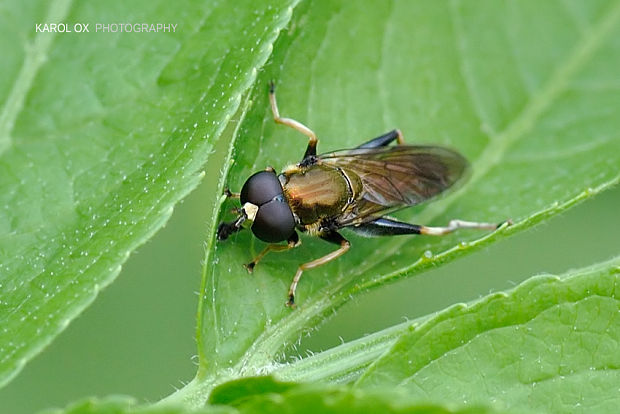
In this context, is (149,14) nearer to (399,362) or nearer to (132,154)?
(132,154)

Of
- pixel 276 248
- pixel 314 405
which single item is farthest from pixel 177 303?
pixel 314 405

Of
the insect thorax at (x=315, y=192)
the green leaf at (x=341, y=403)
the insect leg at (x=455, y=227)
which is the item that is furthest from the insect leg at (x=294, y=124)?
the green leaf at (x=341, y=403)

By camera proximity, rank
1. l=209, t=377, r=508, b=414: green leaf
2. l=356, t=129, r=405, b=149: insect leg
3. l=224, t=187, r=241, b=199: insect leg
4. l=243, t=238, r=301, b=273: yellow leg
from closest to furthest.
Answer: l=209, t=377, r=508, b=414: green leaf < l=224, t=187, r=241, b=199: insect leg < l=243, t=238, r=301, b=273: yellow leg < l=356, t=129, r=405, b=149: insect leg

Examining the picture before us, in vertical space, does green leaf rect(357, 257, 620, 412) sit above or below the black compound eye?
below

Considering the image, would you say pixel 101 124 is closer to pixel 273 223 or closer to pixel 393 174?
pixel 273 223

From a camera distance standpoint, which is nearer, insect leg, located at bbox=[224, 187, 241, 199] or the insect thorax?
insect leg, located at bbox=[224, 187, 241, 199]

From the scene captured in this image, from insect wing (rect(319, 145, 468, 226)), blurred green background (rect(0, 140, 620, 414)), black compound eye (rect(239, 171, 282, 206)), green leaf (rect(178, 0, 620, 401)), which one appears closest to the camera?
green leaf (rect(178, 0, 620, 401))

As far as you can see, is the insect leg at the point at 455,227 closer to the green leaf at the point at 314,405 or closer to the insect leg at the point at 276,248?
the insect leg at the point at 276,248

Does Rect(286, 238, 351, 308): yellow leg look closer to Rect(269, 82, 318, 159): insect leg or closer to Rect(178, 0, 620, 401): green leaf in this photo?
Rect(178, 0, 620, 401): green leaf

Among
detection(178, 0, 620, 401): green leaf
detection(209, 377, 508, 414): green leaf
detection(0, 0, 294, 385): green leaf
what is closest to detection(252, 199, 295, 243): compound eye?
detection(178, 0, 620, 401): green leaf
